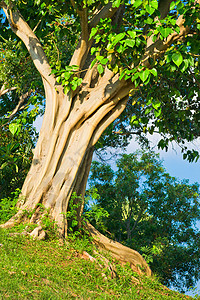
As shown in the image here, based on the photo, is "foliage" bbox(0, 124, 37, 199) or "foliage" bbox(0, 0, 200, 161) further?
"foliage" bbox(0, 124, 37, 199)

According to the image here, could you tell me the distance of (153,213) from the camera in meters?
14.2

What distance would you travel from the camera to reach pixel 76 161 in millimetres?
6371

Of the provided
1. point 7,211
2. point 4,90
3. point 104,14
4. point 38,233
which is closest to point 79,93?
point 104,14

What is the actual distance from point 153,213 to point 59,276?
32.7 ft

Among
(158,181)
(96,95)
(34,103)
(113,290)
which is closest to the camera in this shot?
(113,290)

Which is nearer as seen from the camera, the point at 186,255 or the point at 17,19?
the point at 17,19

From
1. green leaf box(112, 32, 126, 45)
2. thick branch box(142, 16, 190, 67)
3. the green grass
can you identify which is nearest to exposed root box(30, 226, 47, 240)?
the green grass

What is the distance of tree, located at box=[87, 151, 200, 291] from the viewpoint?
13383 millimetres

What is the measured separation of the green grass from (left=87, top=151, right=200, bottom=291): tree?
22.9 ft

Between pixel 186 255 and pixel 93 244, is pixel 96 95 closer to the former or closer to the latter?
pixel 93 244

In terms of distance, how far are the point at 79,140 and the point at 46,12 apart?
8.46 feet

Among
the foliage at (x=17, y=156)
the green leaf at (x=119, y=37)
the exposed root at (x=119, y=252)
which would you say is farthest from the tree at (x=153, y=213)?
the green leaf at (x=119, y=37)

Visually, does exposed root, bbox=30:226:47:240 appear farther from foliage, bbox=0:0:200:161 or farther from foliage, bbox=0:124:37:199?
foliage, bbox=0:124:37:199

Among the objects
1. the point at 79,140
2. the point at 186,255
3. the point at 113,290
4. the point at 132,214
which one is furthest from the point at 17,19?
the point at 186,255
